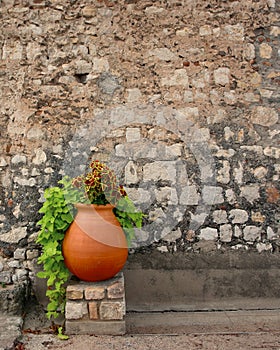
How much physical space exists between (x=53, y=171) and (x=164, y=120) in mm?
1030

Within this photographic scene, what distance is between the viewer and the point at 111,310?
3129mm

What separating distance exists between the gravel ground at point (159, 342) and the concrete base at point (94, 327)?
1.9 inches

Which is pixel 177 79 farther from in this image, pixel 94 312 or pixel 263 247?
pixel 94 312

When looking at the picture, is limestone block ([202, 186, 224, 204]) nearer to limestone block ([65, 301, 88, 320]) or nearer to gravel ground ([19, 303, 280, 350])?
gravel ground ([19, 303, 280, 350])

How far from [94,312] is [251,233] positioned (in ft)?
4.98

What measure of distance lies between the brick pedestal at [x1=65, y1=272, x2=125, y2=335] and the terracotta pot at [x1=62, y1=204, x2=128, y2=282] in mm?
131

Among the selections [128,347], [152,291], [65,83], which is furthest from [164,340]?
[65,83]

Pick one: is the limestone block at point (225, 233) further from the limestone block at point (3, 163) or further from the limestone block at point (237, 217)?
the limestone block at point (3, 163)

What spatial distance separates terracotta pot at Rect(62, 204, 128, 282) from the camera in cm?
315

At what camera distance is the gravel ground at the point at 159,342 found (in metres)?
2.95

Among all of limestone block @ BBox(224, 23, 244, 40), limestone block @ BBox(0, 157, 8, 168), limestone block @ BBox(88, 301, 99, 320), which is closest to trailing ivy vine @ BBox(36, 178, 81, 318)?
limestone block @ BBox(88, 301, 99, 320)

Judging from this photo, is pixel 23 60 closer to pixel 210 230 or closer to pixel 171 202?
pixel 171 202

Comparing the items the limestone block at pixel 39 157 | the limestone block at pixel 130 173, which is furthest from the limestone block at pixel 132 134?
the limestone block at pixel 39 157

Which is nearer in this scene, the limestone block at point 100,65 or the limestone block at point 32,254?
the limestone block at point 32,254
